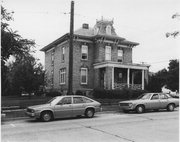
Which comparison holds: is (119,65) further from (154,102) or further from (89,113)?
(89,113)

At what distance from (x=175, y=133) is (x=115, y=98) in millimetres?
18773

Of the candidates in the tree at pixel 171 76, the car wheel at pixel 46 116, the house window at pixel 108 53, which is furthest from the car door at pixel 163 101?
the tree at pixel 171 76

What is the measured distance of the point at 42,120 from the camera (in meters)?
15.5

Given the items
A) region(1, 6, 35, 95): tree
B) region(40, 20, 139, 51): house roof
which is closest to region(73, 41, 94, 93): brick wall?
region(40, 20, 139, 51): house roof

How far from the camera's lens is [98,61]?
35656 millimetres

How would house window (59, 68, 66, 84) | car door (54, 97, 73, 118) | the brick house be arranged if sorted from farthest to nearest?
house window (59, 68, 66, 84) → the brick house → car door (54, 97, 73, 118)

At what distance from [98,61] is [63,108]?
19959 millimetres

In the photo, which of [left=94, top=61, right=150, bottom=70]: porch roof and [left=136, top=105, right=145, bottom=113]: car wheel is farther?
[left=94, top=61, right=150, bottom=70]: porch roof

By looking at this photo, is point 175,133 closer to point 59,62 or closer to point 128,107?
point 128,107

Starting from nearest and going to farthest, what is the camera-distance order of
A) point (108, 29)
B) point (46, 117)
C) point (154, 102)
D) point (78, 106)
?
point (46, 117) → point (78, 106) → point (154, 102) → point (108, 29)

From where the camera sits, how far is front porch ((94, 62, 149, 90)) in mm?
33750

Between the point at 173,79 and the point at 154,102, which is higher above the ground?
the point at 173,79

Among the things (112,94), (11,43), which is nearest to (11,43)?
(11,43)

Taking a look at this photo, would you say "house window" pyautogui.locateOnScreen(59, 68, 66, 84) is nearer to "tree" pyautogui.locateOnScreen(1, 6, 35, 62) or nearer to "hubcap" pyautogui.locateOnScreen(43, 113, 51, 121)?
"tree" pyautogui.locateOnScreen(1, 6, 35, 62)
